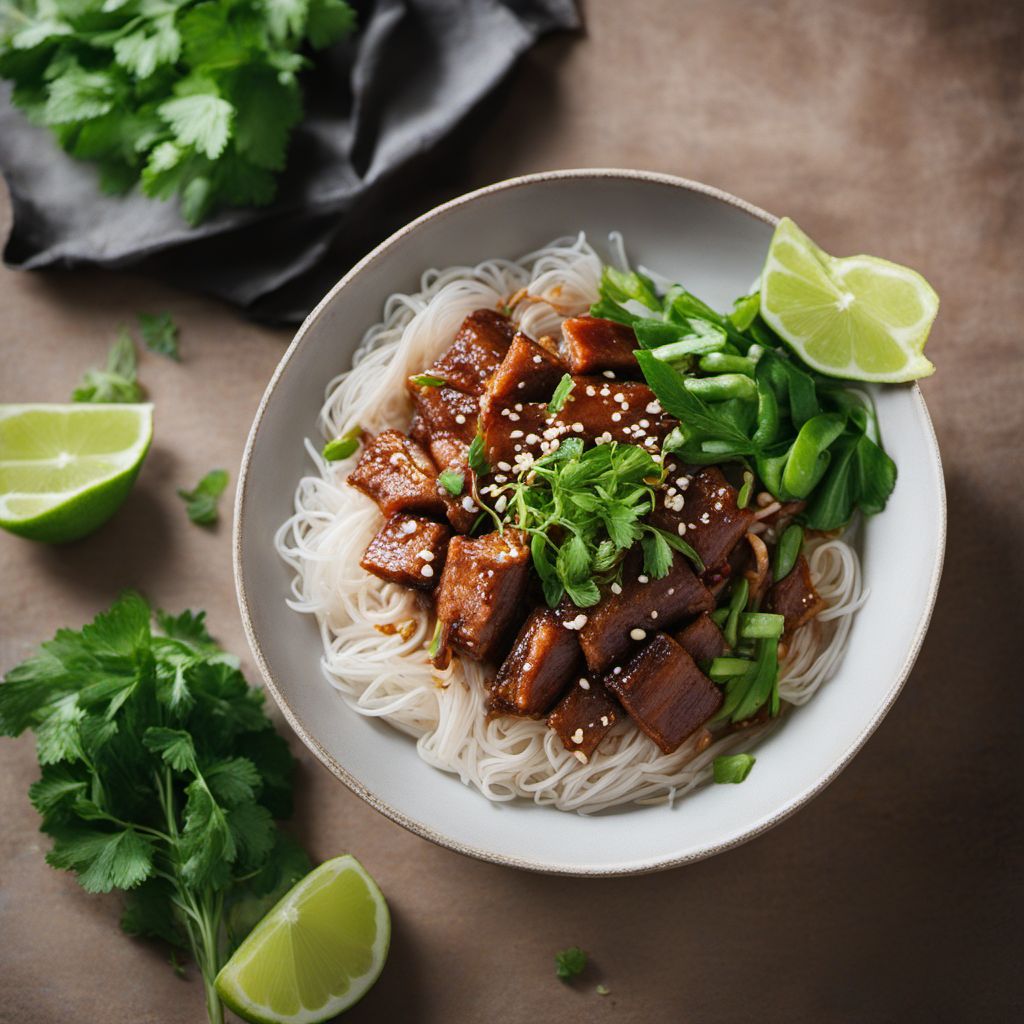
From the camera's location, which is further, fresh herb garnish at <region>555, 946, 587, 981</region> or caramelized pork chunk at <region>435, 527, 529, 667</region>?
fresh herb garnish at <region>555, 946, 587, 981</region>

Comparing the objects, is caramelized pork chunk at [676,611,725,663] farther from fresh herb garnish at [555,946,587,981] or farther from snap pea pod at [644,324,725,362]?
fresh herb garnish at [555,946,587,981]

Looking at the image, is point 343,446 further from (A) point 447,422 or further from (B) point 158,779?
(B) point 158,779

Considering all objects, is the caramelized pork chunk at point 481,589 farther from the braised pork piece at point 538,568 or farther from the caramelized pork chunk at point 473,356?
the caramelized pork chunk at point 473,356

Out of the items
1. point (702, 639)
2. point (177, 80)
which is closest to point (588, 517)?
point (702, 639)

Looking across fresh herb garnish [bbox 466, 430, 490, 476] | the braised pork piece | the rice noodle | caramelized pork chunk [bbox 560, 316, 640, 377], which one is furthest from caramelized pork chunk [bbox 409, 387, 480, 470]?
caramelized pork chunk [bbox 560, 316, 640, 377]

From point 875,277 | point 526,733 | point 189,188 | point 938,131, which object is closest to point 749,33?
point 938,131

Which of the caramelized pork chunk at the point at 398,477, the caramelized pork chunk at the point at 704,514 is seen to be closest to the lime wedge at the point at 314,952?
the caramelized pork chunk at the point at 398,477
